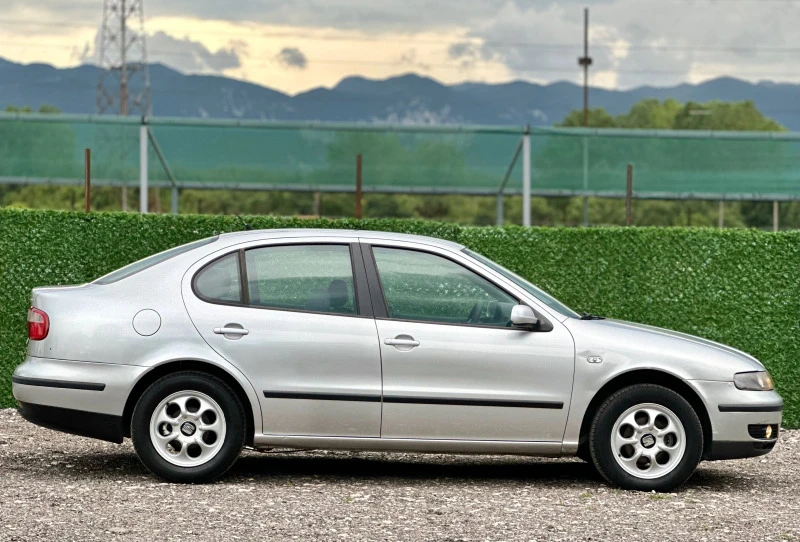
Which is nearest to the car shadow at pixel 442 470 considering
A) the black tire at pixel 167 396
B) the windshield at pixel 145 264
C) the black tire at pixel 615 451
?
the black tire at pixel 615 451

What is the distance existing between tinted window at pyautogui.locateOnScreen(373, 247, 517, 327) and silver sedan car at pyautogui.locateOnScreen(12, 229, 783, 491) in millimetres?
10

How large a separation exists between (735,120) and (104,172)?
106 m

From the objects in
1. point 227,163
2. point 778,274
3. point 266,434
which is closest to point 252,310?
point 266,434

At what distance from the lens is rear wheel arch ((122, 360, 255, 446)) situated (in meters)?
7.87

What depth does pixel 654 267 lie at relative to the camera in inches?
453

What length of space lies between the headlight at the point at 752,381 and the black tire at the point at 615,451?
371 millimetres

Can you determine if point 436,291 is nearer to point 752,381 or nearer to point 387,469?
point 387,469

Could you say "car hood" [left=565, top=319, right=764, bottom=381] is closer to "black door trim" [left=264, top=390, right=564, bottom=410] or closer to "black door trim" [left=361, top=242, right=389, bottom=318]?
"black door trim" [left=264, top=390, right=564, bottom=410]

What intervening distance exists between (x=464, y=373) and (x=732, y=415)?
5.97ft

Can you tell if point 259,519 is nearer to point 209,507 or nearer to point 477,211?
point 209,507

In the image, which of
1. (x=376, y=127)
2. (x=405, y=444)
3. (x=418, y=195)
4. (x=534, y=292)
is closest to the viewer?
(x=405, y=444)

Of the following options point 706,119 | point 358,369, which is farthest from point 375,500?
point 706,119

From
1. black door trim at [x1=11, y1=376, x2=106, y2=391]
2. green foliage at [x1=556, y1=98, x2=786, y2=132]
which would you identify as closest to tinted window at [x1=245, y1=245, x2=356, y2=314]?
black door trim at [x1=11, y1=376, x2=106, y2=391]

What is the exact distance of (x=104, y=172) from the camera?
28469mm
